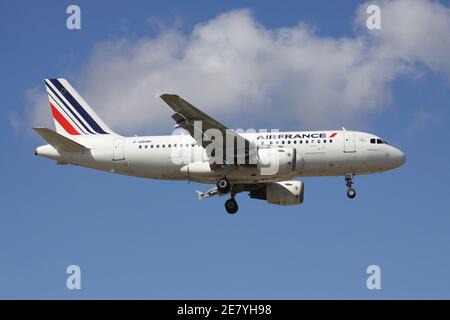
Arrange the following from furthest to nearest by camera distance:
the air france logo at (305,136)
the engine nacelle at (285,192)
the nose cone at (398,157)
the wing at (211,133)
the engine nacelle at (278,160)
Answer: the engine nacelle at (285,192)
the nose cone at (398,157)
the air france logo at (305,136)
the engine nacelle at (278,160)
the wing at (211,133)

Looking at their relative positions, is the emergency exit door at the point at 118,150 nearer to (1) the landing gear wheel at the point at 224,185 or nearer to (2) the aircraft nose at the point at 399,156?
(1) the landing gear wheel at the point at 224,185

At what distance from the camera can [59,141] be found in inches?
2670

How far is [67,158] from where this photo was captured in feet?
226

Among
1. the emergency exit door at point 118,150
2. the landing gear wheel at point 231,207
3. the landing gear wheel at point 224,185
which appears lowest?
the landing gear wheel at point 231,207

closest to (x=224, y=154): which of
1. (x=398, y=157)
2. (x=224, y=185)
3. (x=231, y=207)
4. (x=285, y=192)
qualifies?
(x=224, y=185)

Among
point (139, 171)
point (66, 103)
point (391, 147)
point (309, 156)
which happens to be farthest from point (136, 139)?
point (391, 147)

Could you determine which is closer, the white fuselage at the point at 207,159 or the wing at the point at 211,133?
the wing at the point at 211,133

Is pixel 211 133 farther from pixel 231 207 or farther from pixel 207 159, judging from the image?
pixel 231 207

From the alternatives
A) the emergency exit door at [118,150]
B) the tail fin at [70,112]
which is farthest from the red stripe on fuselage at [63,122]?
the emergency exit door at [118,150]

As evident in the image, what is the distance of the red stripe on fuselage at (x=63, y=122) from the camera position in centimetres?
7169

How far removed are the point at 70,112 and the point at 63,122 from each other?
0.97 metres

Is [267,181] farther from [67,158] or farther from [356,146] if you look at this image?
[67,158]

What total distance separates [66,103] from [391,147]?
2443 cm

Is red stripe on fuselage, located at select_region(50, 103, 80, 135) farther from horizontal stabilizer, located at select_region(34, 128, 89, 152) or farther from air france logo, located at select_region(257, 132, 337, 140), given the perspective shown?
air france logo, located at select_region(257, 132, 337, 140)
